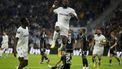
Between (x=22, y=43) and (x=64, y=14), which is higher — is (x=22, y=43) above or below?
below

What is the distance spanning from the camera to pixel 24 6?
56938mm

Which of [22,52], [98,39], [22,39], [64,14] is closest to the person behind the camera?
[22,52]

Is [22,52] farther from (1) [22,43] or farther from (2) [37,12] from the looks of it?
(2) [37,12]

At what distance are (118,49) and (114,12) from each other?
9.56 metres

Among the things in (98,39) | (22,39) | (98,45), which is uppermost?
(22,39)

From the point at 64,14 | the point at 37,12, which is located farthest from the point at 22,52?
the point at 37,12

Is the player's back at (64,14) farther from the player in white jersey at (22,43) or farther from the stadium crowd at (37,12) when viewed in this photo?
the stadium crowd at (37,12)

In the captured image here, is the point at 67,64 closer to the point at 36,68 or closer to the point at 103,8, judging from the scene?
the point at 36,68

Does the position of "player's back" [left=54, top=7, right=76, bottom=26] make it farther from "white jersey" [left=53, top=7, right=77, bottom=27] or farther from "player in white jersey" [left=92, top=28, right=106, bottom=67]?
"player in white jersey" [left=92, top=28, right=106, bottom=67]

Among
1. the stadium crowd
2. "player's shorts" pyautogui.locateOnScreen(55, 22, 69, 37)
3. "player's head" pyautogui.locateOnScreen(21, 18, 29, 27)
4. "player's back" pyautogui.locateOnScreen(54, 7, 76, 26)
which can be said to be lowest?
"player's shorts" pyautogui.locateOnScreen(55, 22, 69, 37)

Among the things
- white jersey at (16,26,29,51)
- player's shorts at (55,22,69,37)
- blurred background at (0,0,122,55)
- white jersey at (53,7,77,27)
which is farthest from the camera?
blurred background at (0,0,122,55)

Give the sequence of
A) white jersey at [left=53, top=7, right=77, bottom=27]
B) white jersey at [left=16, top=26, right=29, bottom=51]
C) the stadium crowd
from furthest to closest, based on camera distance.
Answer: the stadium crowd, white jersey at [left=53, top=7, right=77, bottom=27], white jersey at [left=16, top=26, right=29, bottom=51]

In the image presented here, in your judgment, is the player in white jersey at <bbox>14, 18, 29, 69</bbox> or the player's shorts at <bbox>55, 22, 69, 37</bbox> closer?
the player's shorts at <bbox>55, 22, 69, 37</bbox>

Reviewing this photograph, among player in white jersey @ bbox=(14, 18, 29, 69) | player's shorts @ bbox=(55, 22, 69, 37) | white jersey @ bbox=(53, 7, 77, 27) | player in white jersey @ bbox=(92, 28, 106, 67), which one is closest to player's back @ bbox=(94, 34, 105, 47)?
player in white jersey @ bbox=(92, 28, 106, 67)
